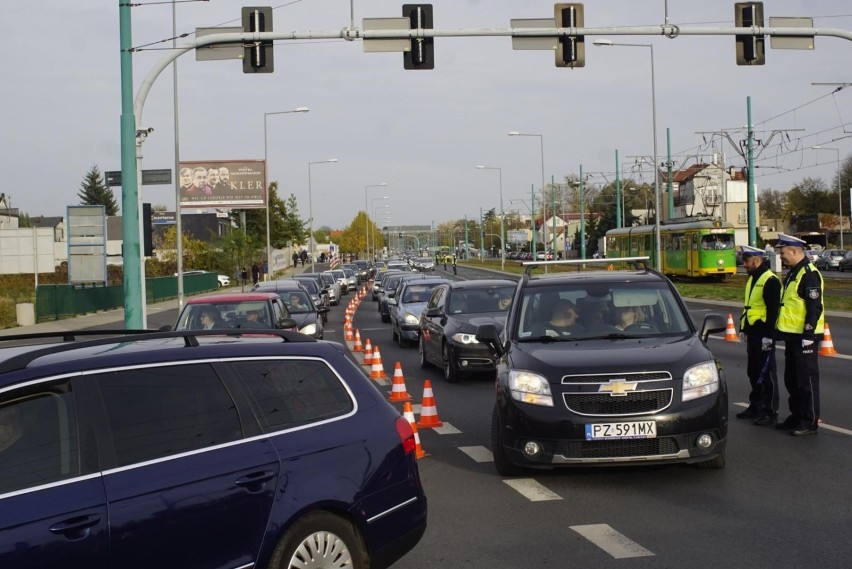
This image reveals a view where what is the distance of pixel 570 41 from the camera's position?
18016mm

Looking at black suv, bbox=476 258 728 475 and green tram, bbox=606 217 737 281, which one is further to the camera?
green tram, bbox=606 217 737 281

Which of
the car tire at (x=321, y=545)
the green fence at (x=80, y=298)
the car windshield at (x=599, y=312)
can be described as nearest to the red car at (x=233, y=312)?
the car windshield at (x=599, y=312)

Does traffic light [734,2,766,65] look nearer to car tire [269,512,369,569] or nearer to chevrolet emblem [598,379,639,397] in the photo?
chevrolet emblem [598,379,639,397]

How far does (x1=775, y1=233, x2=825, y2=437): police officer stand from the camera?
32.4 ft

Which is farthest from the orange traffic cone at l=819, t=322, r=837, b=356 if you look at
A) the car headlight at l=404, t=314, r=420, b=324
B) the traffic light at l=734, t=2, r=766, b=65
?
the car headlight at l=404, t=314, r=420, b=324

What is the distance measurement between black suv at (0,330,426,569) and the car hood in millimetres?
2846

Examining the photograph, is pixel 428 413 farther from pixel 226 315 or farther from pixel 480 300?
pixel 480 300

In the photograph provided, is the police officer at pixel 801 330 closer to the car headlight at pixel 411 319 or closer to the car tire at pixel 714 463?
the car tire at pixel 714 463

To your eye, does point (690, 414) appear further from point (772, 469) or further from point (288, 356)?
point (288, 356)

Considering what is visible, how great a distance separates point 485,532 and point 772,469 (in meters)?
3.01

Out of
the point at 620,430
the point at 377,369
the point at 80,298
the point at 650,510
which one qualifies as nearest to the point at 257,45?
the point at 377,369

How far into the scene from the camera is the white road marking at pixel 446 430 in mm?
11047

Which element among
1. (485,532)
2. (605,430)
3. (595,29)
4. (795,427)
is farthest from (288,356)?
(595,29)

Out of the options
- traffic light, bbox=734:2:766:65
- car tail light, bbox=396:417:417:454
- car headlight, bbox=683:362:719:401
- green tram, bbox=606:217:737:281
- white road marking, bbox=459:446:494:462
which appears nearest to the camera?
car tail light, bbox=396:417:417:454
